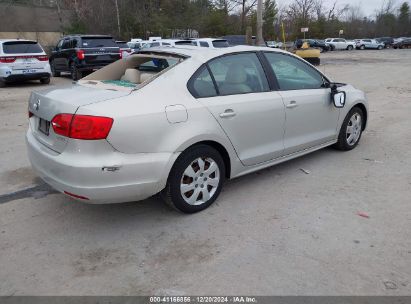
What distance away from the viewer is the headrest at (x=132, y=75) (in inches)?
164

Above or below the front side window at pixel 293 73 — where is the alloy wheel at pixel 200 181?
below

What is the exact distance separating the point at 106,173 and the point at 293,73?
2.74 m

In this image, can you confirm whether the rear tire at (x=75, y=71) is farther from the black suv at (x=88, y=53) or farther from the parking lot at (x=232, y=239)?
the parking lot at (x=232, y=239)

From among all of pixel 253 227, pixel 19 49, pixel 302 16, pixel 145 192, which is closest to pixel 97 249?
pixel 145 192

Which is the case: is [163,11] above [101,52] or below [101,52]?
above

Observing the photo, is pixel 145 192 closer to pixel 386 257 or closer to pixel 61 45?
pixel 386 257

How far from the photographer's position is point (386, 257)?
309 centimetres

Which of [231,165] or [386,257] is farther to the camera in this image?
[231,165]

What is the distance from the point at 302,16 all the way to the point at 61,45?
57.1 meters

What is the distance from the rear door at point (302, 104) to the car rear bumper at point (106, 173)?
175 centimetres

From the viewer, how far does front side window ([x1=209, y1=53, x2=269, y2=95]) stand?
3.97m

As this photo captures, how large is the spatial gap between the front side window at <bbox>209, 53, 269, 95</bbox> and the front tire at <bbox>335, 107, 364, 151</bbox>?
1795 millimetres

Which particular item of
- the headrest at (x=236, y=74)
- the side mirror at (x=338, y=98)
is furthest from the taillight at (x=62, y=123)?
the side mirror at (x=338, y=98)

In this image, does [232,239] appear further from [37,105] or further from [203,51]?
[37,105]
